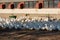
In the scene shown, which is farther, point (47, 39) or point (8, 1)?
point (8, 1)

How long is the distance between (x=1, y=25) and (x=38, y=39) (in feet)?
26.6

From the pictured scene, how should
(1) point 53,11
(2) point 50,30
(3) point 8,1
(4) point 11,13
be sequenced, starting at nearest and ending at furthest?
1. (2) point 50,30
2. (1) point 53,11
3. (4) point 11,13
4. (3) point 8,1

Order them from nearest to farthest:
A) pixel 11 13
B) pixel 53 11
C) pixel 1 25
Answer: pixel 1 25
pixel 53 11
pixel 11 13

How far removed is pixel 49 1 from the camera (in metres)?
34.2

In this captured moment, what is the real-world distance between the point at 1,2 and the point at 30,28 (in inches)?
716

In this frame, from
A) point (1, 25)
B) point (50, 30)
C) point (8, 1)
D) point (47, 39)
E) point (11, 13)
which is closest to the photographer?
point (47, 39)

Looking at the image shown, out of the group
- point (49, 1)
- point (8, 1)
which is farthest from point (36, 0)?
point (8, 1)

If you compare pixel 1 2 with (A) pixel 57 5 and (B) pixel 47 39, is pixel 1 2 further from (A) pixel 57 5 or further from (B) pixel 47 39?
(B) pixel 47 39

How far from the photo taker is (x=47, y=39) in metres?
15.4

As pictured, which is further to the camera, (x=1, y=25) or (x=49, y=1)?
(x=49, y=1)

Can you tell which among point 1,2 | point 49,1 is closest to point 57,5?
point 49,1

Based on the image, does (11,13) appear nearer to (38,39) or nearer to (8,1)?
(8,1)

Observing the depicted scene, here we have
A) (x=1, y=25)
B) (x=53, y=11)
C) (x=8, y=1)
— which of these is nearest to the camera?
(x=1, y=25)

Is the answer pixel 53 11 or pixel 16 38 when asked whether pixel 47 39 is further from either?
pixel 53 11
